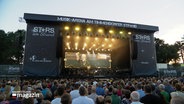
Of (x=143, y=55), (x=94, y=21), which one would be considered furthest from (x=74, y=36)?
(x=143, y=55)

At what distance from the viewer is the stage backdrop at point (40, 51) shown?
12945 millimetres

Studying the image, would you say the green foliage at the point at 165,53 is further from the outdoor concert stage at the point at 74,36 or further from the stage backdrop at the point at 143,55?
the stage backdrop at the point at 143,55

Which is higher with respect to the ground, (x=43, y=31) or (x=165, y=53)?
(x=165, y=53)

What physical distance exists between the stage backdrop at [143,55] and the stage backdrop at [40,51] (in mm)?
7308

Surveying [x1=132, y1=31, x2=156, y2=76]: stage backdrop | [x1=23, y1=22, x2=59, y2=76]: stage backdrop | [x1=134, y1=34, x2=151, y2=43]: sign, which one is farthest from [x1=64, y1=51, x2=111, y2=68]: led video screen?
[x1=23, y1=22, x2=59, y2=76]: stage backdrop

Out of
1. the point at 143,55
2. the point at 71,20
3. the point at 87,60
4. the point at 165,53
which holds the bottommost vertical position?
the point at 87,60

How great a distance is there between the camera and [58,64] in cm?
1352

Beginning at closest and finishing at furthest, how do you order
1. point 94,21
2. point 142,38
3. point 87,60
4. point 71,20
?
point 71,20, point 94,21, point 142,38, point 87,60

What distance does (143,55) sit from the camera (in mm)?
16156

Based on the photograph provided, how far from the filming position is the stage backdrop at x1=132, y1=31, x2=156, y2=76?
15750 mm

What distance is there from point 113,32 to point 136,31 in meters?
2.50

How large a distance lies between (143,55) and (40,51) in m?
9.58

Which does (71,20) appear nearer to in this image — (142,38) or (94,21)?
(94,21)

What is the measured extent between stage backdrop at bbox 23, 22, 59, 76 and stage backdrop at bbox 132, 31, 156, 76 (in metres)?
7.31
